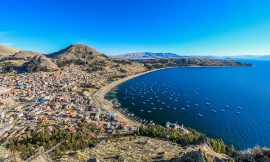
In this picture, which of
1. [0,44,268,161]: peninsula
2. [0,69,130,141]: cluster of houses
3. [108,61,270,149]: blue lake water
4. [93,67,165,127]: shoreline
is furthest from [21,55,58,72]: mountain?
[108,61,270,149]: blue lake water

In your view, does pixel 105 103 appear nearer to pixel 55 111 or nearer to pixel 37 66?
pixel 55 111

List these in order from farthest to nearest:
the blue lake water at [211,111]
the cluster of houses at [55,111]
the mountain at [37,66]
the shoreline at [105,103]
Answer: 1. the mountain at [37,66]
2. the shoreline at [105,103]
3. the blue lake water at [211,111]
4. the cluster of houses at [55,111]

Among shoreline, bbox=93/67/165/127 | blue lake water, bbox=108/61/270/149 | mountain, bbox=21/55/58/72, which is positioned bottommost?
blue lake water, bbox=108/61/270/149

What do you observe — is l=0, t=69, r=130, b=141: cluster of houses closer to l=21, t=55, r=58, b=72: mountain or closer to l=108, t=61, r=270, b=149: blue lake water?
l=108, t=61, r=270, b=149: blue lake water

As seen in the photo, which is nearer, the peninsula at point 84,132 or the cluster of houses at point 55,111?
the peninsula at point 84,132

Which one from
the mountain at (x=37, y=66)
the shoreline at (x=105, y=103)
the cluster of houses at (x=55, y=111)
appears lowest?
the shoreline at (x=105, y=103)

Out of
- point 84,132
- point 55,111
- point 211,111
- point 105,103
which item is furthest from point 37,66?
point 211,111

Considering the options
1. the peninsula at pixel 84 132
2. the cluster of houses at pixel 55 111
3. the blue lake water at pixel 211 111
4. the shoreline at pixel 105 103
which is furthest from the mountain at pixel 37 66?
the blue lake water at pixel 211 111

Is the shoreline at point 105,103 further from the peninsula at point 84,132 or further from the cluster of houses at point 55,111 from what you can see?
the cluster of houses at point 55,111

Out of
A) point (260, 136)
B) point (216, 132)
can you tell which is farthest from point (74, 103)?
point (260, 136)

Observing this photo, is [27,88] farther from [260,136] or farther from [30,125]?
[260,136]

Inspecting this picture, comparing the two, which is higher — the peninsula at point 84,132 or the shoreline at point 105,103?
the peninsula at point 84,132
